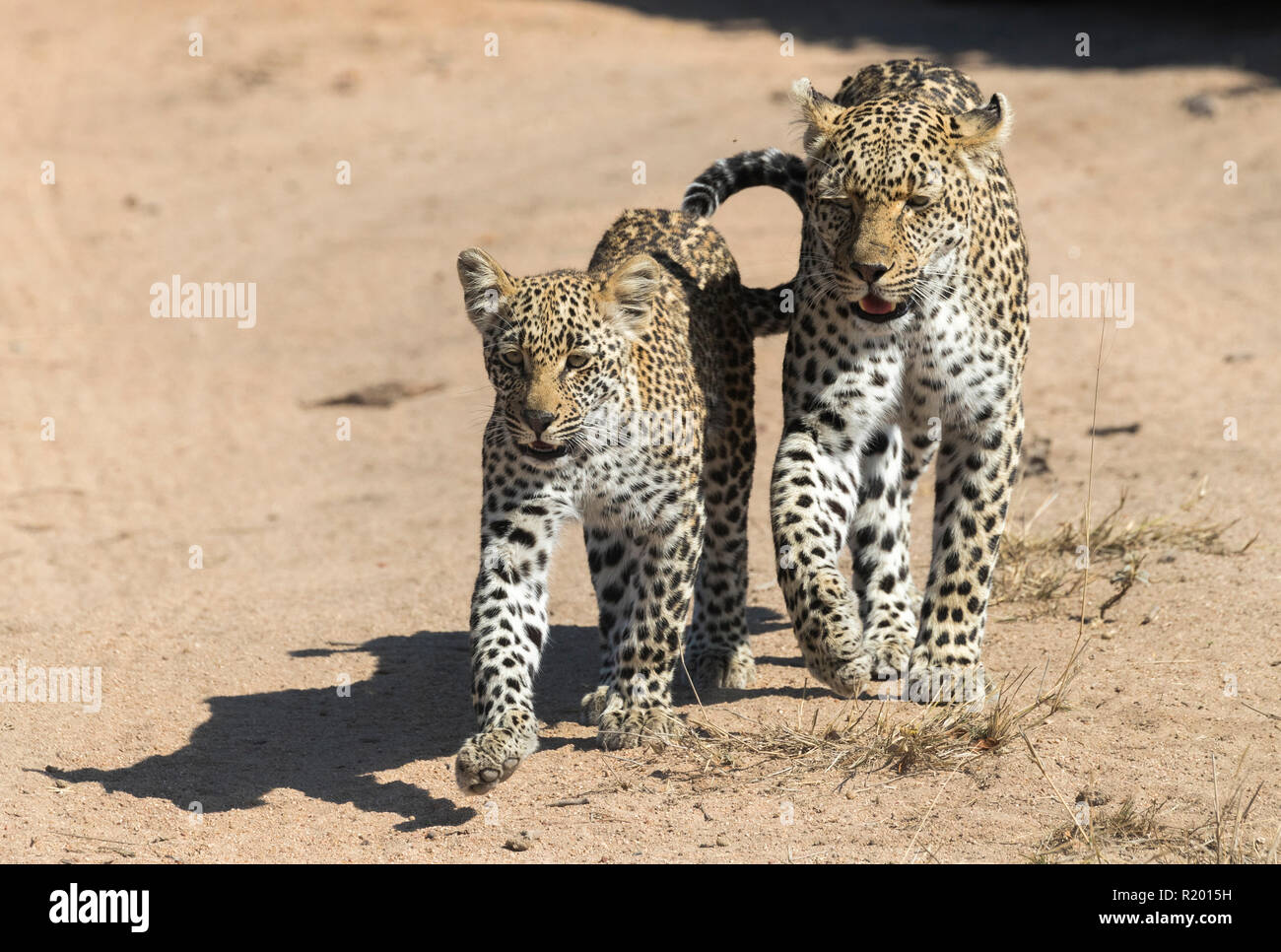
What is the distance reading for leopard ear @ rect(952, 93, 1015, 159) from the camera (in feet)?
24.1

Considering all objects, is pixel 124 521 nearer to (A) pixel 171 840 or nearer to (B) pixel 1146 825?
(A) pixel 171 840

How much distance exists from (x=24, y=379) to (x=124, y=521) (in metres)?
3.52

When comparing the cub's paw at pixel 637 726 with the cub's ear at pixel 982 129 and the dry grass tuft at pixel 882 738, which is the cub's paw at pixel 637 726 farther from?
the cub's ear at pixel 982 129

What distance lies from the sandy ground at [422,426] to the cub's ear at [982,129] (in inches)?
40.8

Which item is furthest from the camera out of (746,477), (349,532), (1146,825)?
(349,532)

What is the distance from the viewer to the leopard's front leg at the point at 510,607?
6.96 m

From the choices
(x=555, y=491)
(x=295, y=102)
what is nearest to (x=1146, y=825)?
(x=555, y=491)

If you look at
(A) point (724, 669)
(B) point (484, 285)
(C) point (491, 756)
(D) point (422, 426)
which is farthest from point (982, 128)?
(D) point (422, 426)

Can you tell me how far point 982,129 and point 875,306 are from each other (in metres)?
0.97

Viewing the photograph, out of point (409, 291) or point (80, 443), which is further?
point (409, 291)

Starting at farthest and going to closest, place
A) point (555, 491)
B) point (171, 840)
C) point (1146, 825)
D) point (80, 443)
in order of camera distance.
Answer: point (80, 443) → point (555, 491) → point (171, 840) → point (1146, 825)

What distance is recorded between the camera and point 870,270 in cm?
692

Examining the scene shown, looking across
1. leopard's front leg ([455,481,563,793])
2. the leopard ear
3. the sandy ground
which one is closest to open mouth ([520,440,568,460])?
leopard's front leg ([455,481,563,793])

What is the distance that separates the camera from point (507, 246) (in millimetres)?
17125
